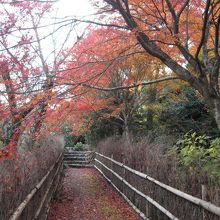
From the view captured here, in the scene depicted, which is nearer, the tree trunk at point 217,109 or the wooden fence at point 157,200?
the wooden fence at point 157,200

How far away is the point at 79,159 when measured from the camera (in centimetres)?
2067

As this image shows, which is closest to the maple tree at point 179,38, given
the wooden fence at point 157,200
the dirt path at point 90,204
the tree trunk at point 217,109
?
the tree trunk at point 217,109

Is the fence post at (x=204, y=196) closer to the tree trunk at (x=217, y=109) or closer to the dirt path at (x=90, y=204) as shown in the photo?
the tree trunk at (x=217, y=109)

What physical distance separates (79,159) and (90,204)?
447 inches

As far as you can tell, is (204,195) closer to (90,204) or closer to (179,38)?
(179,38)

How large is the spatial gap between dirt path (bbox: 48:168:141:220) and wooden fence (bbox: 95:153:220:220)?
0.32m

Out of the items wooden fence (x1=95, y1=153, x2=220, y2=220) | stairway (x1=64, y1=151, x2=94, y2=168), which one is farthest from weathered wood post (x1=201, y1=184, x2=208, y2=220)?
stairway (x1=64, y1=151, x2=94, y2=168)

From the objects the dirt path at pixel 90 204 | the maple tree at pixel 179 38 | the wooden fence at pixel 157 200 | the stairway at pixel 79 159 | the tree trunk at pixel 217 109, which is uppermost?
the maple tree at pixel 179 38

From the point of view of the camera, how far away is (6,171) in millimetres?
4500

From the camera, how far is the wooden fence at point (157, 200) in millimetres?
4387

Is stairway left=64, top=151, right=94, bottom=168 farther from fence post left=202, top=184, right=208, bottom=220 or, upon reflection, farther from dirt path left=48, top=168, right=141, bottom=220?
fence post left=202, top=184, right=208, bottom=220

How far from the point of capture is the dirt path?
801cm

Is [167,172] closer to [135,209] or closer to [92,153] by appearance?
[135,209]

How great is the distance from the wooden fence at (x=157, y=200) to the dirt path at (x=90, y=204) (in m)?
0.32
